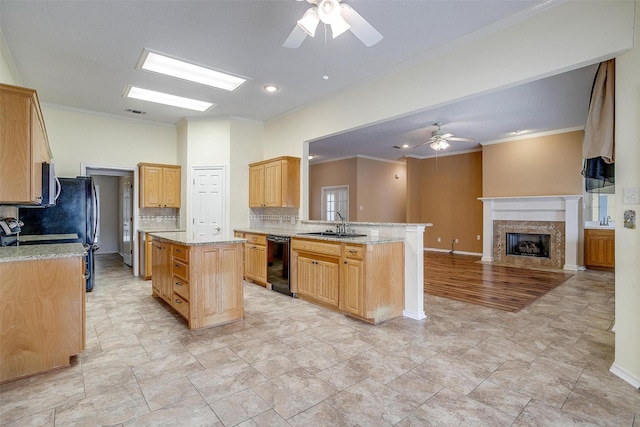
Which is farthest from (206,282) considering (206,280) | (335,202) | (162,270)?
(335,202)

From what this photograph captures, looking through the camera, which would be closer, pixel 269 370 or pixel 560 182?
pixel 269 370

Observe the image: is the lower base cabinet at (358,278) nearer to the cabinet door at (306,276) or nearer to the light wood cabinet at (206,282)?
the cabinet door at (306,276)

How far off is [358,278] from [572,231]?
5406mm

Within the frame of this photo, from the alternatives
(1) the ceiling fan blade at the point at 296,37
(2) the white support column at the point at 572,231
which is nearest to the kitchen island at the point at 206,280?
(1) the ceiling fan blade at the point at 296,37

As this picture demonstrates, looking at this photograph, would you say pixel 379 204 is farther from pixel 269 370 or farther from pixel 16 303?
pixel 16 303

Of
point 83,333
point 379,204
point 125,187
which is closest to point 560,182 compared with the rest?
point 379,204

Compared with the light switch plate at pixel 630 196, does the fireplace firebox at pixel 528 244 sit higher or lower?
lower

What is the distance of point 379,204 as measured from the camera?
31.9 feet

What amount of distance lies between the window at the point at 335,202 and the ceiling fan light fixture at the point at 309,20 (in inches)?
282

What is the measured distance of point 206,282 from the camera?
3139 millimetres

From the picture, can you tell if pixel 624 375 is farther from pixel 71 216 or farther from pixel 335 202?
pixel 335 202

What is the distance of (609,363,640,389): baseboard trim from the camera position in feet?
6.85

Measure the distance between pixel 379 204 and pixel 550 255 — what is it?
14.8ft

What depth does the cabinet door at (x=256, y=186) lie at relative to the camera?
5.51m
